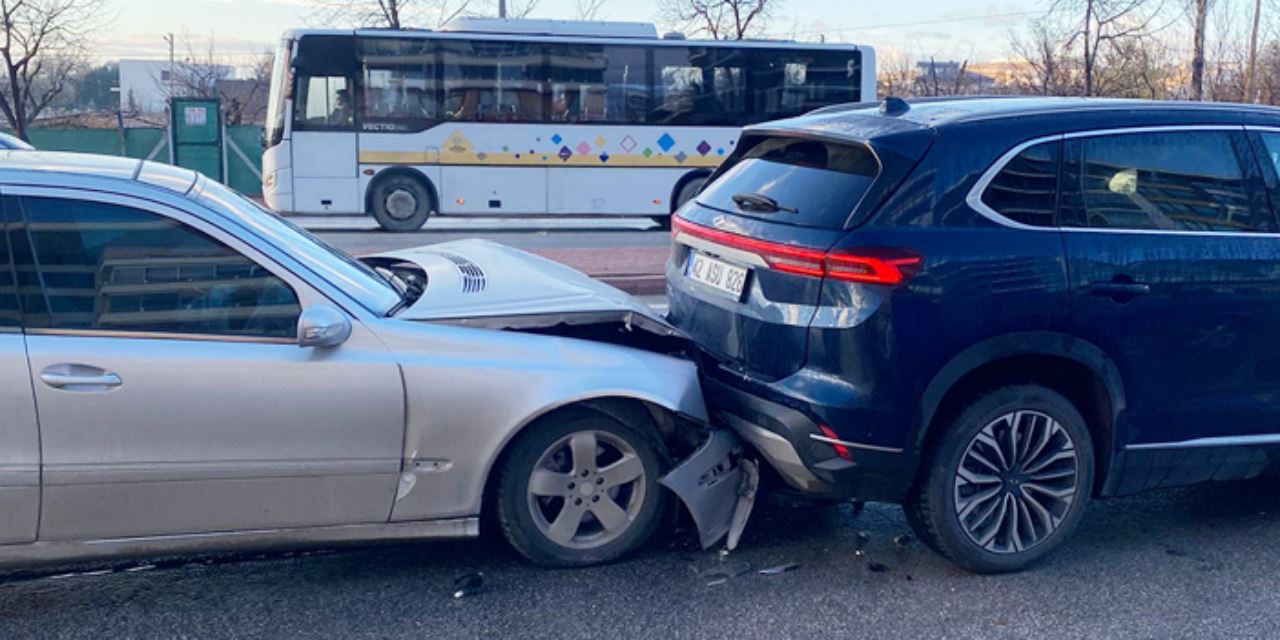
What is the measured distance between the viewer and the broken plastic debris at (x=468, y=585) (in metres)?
4.23

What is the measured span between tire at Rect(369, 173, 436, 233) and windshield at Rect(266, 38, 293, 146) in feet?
5.27

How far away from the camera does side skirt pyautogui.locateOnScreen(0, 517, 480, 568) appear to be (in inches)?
153

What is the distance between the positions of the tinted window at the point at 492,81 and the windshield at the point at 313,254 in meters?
13.7

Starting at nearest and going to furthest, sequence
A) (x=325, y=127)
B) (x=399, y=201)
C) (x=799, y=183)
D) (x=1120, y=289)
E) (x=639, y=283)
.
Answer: (x=1120, y=289) < (x=799, y=183) < (x=639, y=283) < (x=325, y=127) < (x=399, y=201)

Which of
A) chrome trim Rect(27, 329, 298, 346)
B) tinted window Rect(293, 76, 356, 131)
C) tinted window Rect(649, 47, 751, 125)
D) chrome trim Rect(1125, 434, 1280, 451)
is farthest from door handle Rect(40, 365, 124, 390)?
tinted window Rect(649, 47, 751, 125)

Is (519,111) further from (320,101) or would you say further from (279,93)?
(279,93)

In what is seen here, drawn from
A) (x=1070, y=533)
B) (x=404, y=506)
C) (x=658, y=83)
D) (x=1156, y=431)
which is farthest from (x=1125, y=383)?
(x=658, y=83)

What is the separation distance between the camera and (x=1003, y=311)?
13.8ft

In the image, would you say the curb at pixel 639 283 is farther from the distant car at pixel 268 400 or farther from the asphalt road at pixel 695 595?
the distant car at pixel 268 400

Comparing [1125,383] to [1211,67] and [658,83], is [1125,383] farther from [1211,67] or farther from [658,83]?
[1211,67]

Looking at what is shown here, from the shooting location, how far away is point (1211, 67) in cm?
2373

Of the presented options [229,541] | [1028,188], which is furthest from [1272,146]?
[229,541]

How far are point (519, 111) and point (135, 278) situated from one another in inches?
585

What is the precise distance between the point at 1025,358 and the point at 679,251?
1.52 metres
